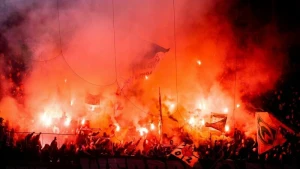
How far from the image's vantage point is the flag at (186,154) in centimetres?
1064

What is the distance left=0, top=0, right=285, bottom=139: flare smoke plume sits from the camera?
13.8 metres

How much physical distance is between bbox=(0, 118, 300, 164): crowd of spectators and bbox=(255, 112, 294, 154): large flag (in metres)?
0.18

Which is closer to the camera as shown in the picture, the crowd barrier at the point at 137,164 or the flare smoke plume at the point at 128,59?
the crowd barrier at the point at 137,164

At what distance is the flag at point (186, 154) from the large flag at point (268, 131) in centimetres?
204

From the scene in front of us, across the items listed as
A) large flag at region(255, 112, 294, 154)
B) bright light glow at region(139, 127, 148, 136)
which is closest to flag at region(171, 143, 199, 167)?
large flag at region(255, 112, 294, 154)

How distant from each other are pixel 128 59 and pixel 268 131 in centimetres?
621

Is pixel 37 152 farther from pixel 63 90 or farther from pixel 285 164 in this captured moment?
pixel 285 164

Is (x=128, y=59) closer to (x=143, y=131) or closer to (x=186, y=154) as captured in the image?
(x=143, y=131)

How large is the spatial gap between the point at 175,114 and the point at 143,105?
56.8 inches

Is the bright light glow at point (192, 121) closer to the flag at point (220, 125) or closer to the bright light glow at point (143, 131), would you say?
the flag at point (220, 125)

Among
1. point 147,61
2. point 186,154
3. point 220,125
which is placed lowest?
point 186,154

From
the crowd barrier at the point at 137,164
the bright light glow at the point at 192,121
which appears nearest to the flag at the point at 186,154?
the crowd barrier at the point at 137,164

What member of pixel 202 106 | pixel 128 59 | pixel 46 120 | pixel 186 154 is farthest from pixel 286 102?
pixel 46 120

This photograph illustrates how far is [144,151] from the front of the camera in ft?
38.0
